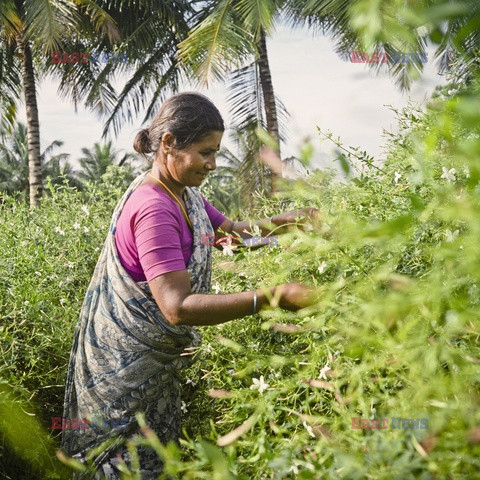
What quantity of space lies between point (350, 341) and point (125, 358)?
3.27 ft

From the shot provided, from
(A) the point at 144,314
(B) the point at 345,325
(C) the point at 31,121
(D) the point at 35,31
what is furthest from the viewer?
(C) the point at 31,121

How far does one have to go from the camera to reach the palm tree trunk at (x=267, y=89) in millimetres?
10391

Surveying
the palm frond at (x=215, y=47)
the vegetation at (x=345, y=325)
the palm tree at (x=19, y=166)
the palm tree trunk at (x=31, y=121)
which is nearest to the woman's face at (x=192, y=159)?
the vegetation at (x=345, y=325)

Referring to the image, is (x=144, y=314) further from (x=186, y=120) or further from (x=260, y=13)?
(x=260, y=13)

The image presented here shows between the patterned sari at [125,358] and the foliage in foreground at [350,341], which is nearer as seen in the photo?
the foliage in foreground at [350,341]

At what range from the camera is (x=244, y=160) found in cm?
1091

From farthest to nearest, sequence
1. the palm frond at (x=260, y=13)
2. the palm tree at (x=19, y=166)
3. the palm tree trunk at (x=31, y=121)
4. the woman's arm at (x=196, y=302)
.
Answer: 1. the palm tree at (x=19, y=166)
2. the palm tree trunk at (x=31, y=121)
3. the palm frond at (x=260, y=13)
4. the woman's arm at (x=196, y=302)

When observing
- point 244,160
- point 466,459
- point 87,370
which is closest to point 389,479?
point 466,459

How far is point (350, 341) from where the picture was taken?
1.08 m

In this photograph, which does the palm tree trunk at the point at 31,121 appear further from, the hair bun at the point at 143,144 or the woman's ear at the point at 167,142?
the woman's ear at the point at 167,142

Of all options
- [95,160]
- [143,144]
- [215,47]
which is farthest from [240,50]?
[95,160]

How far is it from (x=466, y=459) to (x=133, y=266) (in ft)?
4.13

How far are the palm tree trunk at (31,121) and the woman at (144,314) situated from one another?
10002mm

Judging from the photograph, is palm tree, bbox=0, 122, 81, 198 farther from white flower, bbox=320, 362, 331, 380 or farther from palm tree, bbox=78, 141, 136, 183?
white flower, bbox=320, 362, 331, 380
